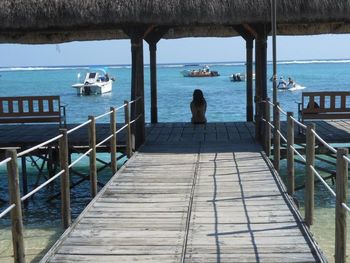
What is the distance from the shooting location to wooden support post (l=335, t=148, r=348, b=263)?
3.95m

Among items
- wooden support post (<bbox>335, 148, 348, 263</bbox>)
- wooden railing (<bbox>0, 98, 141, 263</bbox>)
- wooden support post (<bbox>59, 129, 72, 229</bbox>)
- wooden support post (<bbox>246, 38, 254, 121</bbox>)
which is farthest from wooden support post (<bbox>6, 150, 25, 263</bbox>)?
wooden support post (<bbox>246, 38, 254, 121</bbox>)

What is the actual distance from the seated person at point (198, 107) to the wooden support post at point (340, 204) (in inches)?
329

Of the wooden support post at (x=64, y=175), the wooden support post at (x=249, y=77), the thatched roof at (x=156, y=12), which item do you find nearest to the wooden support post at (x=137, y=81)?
the thatched roof at (x=156, y=12)

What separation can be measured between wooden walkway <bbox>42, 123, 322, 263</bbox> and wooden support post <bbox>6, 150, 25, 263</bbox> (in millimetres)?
499

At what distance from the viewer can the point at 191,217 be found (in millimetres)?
5668

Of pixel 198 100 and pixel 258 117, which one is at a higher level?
pixel 198 100

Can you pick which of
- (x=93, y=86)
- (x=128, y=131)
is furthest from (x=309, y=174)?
(x=93, y=86)

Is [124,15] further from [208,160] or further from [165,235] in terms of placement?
[165,235]

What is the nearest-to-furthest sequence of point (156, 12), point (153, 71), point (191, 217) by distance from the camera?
point (191, 217), point (156, 12), point (153, 71)

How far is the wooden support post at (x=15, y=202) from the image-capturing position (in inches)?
154

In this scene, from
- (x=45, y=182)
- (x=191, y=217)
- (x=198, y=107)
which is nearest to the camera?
(x=45, y=182)

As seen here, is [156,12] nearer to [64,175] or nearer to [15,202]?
[64,175]

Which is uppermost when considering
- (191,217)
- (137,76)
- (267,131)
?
(137,76)

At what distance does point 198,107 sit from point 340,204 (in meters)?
8.56
